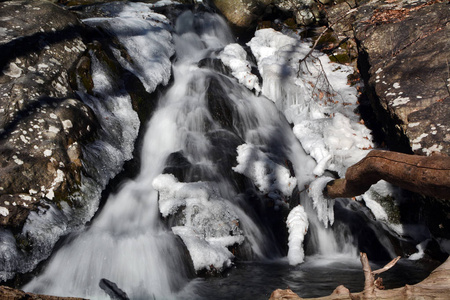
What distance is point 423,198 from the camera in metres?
4.41

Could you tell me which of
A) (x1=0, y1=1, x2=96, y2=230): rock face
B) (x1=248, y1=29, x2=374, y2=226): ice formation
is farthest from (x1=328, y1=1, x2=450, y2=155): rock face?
(x1=0, y1=1, x2=96, y2=230): rock face

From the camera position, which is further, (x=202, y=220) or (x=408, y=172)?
(x=202, y=220)

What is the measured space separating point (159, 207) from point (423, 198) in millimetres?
3751

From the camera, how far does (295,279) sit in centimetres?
435

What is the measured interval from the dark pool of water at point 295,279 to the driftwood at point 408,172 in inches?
51.7

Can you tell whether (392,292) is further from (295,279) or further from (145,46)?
(145,46)

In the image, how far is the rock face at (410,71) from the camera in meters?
4.36

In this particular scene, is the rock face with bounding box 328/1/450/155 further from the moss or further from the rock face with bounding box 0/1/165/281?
the rock face with bounding box 0/1/165/281

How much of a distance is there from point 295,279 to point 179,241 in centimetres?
164

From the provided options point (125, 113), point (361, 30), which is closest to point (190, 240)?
point (125, 113)

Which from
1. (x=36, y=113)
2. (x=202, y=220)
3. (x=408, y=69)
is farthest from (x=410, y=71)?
(x=36, y=113)

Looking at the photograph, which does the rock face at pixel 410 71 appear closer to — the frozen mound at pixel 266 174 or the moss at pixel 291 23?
the frozen mound at pixel 266 174

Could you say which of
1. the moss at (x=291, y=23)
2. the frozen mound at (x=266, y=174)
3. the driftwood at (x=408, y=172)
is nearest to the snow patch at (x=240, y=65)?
the moss at (x=291, y=23)

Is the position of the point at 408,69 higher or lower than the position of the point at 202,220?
higher
